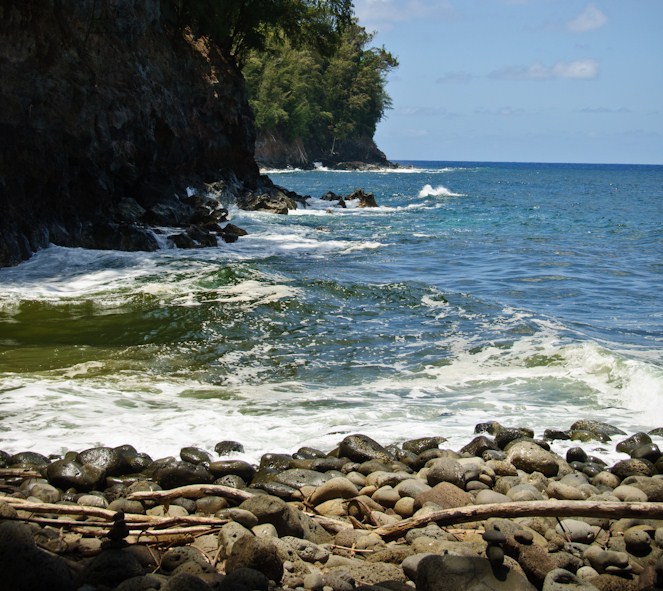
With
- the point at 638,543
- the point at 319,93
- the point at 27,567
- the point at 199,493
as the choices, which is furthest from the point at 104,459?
the point at 319,93

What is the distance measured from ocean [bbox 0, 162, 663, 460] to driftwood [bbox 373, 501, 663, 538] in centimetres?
248

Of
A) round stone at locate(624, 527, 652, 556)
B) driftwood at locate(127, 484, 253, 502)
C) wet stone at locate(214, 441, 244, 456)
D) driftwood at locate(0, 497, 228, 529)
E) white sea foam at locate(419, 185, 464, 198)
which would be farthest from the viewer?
white sea foam at locate(419, 185, 464, 198)

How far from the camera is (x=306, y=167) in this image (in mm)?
101188

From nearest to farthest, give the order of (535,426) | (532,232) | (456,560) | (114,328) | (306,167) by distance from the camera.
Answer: (456,560) → (535,426) → (114,328) → (532,232) → (306,167)

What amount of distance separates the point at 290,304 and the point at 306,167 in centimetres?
8897

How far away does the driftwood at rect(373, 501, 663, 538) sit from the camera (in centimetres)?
407

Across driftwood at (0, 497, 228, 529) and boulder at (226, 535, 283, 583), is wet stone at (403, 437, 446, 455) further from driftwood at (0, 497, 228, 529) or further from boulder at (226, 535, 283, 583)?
boulder at (226, 535, 283, 583)

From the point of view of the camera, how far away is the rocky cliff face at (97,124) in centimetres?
1791

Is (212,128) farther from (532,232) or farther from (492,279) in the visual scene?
(492,279)

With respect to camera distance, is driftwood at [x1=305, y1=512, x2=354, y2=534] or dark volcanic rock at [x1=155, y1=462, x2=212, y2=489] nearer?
driftwood at [x1=305, y1=512, x2=354, y2=534]

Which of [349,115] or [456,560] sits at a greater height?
[349,115]

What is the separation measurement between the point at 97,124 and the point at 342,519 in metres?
19.1

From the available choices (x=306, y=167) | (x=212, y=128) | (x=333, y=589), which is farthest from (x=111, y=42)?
(x=306, y=167)

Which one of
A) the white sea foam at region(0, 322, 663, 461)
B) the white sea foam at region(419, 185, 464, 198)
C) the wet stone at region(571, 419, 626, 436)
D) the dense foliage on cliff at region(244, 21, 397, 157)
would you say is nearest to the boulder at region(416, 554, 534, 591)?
the white sea foam at region(0, 322, 663, 461)
